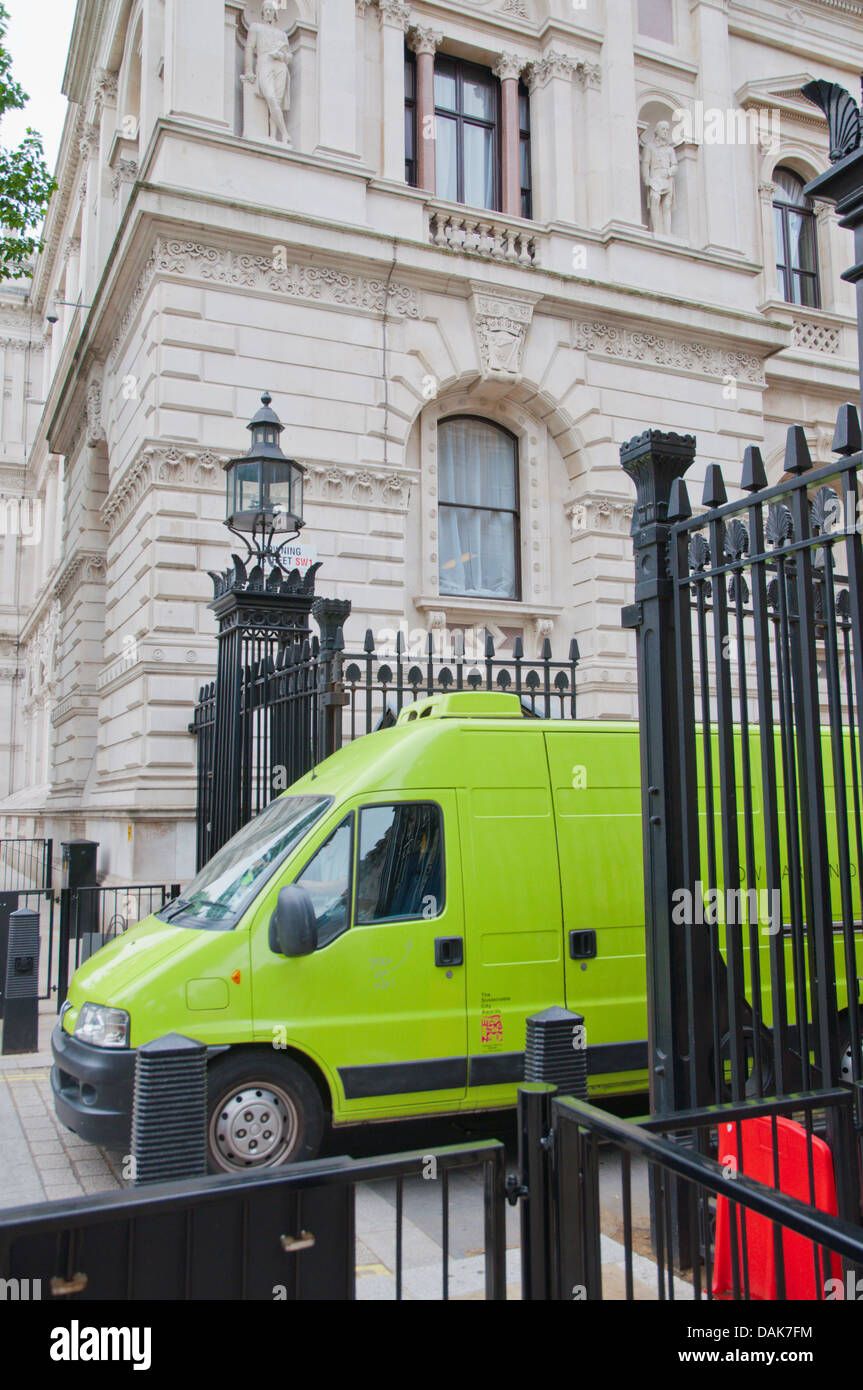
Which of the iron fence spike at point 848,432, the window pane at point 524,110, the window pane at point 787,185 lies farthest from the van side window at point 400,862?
the window pane at point 787,185

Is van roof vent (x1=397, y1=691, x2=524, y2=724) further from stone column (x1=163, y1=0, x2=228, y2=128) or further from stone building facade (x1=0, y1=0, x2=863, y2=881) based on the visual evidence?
stone column (x1=163, y1=0, x2=228, y2=128)

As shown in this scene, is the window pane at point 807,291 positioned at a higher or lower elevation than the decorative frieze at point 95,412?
higher

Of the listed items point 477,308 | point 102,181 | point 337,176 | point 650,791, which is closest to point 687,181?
point 477,308

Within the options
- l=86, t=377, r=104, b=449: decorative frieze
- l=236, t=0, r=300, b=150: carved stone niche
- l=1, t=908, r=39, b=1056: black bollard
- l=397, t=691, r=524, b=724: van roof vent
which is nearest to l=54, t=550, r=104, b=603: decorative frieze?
l=86, t=377, r=104, b=449: decorative frieze

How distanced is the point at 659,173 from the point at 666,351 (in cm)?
366

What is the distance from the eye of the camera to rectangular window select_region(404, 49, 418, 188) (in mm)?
17734

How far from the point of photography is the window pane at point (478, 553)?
1742 cm

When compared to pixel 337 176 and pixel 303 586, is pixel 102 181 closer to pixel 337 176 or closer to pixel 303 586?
pixel 337 176

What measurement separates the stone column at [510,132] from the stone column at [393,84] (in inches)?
81.6

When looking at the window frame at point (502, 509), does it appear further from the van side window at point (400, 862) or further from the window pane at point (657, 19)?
the van side window at point (400, 862)

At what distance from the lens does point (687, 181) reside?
19.8 meters

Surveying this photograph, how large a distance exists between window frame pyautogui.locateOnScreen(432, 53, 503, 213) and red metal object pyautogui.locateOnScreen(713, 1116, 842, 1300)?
17.4 metres
